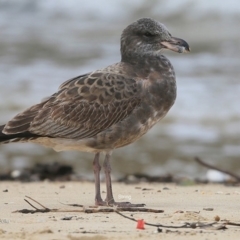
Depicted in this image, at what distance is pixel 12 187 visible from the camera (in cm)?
848

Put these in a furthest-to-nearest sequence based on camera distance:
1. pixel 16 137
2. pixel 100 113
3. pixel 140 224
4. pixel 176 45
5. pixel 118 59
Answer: pixel 118 59, pixel 176 45, pixel 100 113, pixel 16 137, pixel 140 224

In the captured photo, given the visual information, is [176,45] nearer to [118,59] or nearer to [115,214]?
[115,214]

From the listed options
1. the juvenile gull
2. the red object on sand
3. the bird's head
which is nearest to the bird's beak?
the bird's head

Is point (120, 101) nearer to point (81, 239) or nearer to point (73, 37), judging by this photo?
point (81, 239)

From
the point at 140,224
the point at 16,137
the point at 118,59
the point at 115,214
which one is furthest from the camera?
the point at 118,59

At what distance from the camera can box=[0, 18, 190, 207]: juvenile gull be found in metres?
7.12

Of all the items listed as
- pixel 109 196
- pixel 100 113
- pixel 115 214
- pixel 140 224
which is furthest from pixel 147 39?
pixel 140 224

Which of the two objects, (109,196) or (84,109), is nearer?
(109,196)

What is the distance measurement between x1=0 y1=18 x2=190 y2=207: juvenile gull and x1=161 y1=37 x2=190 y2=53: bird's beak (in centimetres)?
29

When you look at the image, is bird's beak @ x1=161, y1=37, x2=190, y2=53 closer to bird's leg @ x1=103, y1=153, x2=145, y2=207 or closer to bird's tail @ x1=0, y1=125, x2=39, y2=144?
bird's leg @ x1=103, y1=153, x2=145, y2=207

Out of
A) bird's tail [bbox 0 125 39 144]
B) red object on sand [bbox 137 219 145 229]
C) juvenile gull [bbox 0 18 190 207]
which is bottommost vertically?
red object on sand [bbox 137 219 145 229]

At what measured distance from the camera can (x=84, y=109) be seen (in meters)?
7.25

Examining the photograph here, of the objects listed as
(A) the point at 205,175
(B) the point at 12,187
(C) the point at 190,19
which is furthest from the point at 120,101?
(C) the point at 190,19

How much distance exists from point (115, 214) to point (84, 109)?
1382mm
